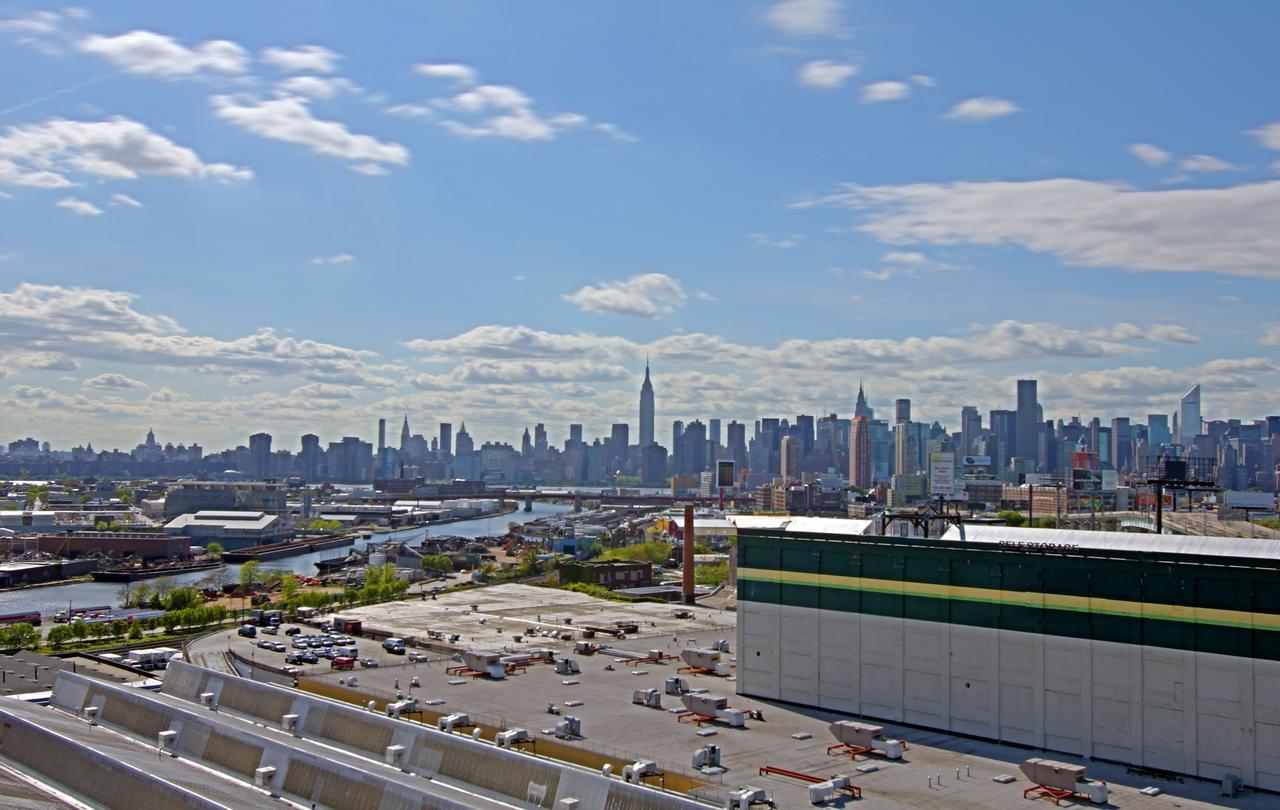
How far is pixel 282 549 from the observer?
169500 mm

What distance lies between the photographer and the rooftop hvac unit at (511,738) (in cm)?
3275

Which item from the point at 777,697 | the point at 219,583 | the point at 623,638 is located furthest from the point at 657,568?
the point at 777,697

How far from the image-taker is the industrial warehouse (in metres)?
29.1

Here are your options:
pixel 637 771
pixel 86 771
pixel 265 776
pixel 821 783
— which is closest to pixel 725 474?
pixel 821 783

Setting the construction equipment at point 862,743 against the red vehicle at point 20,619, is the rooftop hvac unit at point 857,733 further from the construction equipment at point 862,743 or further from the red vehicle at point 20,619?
the red vehicle at point 20,619

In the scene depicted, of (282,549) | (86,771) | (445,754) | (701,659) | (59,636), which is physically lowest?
(282,549)

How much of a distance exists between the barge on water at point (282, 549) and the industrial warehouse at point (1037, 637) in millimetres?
132700

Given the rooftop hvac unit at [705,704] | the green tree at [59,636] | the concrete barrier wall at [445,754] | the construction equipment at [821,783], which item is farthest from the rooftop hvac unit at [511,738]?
the green tree at [59,636]

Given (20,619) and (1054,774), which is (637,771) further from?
(20,619)

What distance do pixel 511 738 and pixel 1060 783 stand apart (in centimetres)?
1472

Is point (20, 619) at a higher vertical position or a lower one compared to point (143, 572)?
higher

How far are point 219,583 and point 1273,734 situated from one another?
103018 millimetres

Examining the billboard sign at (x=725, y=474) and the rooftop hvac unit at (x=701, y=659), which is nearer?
the rooftop hvac unit at (x=701, y=659)

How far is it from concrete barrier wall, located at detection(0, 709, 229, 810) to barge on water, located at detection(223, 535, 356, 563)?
132 meters
